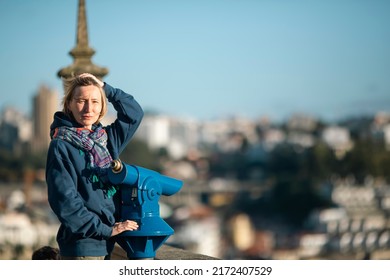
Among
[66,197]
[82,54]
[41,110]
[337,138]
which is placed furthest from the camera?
[337,138]

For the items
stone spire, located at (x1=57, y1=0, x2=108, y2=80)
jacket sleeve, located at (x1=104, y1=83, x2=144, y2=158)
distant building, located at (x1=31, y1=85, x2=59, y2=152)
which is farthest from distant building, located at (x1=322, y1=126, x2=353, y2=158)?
jacket sleeve, located at (x1=104, y1=83, x2=144, y2=158)

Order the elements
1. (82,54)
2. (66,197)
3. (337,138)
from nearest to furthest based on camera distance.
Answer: (66,197) → (82,54) → (337,138)

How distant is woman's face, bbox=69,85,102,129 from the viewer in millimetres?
1784

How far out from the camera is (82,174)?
1.77 m

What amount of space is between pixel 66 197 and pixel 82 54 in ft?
6.98

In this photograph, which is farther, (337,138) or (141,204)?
(337,138)

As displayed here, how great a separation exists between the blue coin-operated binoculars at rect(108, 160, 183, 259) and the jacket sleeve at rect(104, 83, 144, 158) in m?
0.10

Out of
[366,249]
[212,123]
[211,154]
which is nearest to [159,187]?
[366,249]

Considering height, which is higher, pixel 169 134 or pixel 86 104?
pixel 169 134

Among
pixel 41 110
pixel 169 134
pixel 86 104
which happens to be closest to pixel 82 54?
pixel 86 104

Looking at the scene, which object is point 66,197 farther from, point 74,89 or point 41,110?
point 41,110

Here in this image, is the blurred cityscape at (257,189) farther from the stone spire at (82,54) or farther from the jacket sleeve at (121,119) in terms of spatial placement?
the jacket sleeve at (121,119)
